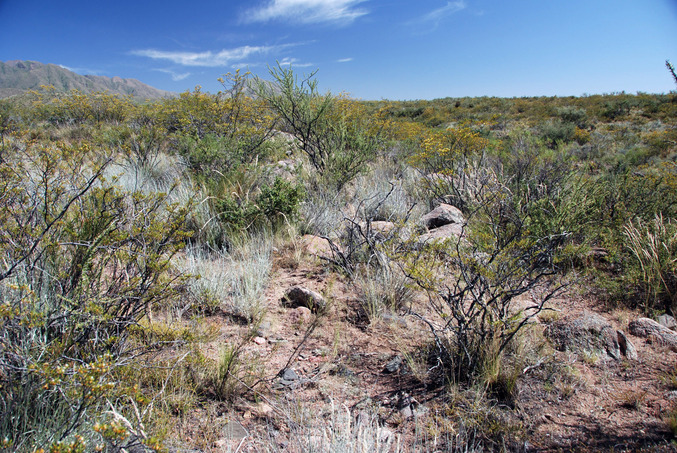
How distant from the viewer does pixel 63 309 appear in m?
1.94

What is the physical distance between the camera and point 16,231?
201 cm

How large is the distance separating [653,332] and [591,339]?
0.63 metres

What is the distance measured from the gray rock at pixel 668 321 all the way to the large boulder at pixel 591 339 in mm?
692

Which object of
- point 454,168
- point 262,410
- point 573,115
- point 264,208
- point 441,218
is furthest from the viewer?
point 573,115

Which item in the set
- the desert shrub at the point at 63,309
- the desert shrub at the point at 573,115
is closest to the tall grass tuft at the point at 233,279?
the desert shrub at the point at 63,309

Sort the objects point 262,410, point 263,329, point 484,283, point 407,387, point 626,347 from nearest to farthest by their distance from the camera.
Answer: point 262,410
point 407,387
point 484,283
point 626,347
point 263,329

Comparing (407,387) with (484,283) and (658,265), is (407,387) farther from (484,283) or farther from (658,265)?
(658,265)

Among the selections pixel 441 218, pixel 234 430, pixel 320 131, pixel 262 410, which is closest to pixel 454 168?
pixel 441 218

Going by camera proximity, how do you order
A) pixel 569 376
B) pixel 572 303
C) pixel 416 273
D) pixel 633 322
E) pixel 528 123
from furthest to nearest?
pixel 528 123, pixel 572 303, pixel 633 322, pixel 416 273, pixel 569 376

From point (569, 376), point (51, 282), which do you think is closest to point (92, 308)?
point (51, 282)

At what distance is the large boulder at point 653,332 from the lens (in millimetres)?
2635

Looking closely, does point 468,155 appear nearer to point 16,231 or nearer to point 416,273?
point 416,273

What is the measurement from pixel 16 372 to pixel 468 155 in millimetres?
7848

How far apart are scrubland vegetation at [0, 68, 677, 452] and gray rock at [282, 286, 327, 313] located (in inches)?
4.8
